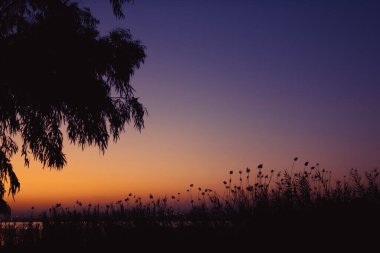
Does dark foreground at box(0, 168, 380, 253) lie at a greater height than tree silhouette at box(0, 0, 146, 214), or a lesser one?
lesser

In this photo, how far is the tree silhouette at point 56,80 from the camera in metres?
12.4

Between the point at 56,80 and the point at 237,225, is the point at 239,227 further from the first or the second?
the point at 56,80

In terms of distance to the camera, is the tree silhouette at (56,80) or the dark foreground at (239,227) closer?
the dark foreground at (239,227)

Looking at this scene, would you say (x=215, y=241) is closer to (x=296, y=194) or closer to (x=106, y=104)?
(x=296, y=194)

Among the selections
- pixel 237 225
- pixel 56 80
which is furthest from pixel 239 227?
pixel 56 80

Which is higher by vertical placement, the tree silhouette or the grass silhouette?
the tree silhouette

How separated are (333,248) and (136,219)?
4473mm

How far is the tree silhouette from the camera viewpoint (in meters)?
12.4

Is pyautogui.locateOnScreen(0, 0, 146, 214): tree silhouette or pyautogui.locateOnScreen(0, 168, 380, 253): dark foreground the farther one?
pyautogui.locateOnScreen(0, 0, 146, 214): tree silhouette

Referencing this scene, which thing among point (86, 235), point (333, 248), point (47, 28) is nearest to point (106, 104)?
point (47, 28)

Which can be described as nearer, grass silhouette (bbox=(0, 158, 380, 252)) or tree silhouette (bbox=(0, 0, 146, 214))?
grass silhouette (bbox=(0, 158, 380, 252))

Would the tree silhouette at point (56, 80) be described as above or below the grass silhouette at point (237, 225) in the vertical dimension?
above

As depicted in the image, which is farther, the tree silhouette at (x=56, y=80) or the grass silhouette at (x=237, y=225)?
the tree silhouette at (x=56, y=80)

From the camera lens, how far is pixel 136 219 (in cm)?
870
